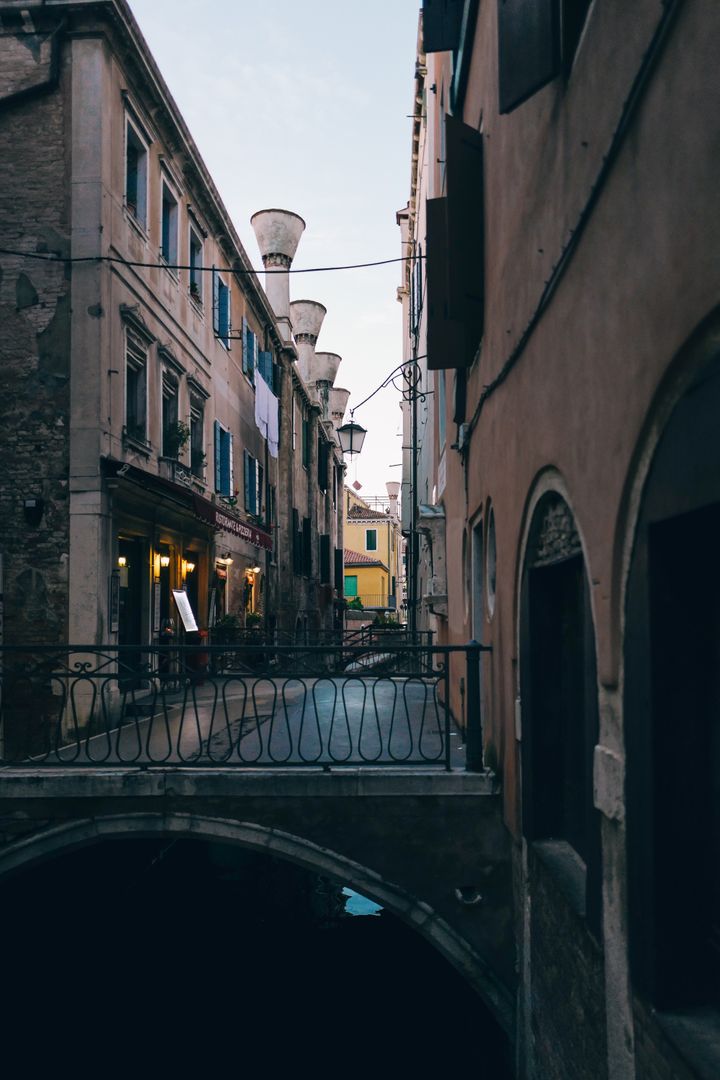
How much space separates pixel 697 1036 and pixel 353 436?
1612 cm

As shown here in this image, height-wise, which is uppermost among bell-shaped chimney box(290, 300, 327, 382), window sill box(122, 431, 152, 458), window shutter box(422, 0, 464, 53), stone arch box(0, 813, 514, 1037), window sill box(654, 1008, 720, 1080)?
bell-shaped chimney box(290, 300, 327, 382)

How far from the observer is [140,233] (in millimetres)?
12500

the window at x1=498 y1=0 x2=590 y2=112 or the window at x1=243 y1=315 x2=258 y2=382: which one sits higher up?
the window at x1=243 y1=315 x2=258 y2=382

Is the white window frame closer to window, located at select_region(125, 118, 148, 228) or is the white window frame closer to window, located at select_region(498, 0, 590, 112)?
window, located at select_region(125, 118, 148, 228)

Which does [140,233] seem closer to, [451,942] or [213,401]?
[213,401]

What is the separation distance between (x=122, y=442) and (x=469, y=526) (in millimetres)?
5119

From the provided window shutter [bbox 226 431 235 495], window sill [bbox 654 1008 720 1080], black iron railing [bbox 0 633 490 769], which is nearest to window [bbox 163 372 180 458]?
black iron railing [bbox 0 633 490 769]

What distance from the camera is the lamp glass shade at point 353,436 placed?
60.3 feet

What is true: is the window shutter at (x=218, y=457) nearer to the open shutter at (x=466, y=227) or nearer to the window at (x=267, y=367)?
the window at (x=267, y=367)

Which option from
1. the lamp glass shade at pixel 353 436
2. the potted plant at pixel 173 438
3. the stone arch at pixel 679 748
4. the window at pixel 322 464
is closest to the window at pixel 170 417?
the potted plant at pixel 173 438

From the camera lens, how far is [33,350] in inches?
429

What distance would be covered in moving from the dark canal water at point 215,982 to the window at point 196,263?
9219 mm

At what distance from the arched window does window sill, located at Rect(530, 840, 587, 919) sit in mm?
13

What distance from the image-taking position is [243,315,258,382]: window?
20078mm
